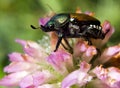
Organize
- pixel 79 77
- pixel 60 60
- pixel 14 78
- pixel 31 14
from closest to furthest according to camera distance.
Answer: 1. pixel 79 77
2. pixel 60 60
3. pixel 14 78
4. pixel 31 14

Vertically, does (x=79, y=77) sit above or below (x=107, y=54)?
below

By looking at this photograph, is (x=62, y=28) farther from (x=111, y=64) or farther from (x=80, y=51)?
(x=111, y=64)

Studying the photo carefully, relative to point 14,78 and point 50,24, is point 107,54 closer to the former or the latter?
point 50,24

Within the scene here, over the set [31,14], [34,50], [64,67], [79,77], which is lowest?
[79,77]

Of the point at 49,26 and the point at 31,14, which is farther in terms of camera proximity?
the point at 31,14

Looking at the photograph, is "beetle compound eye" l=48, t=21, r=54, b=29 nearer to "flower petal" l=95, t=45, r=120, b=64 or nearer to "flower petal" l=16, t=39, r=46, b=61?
"flower petal" l=16, t=39, r=46, b=61

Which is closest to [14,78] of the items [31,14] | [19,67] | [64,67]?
[19,67]

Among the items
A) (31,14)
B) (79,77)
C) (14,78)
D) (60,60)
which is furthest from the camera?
(31,14)
